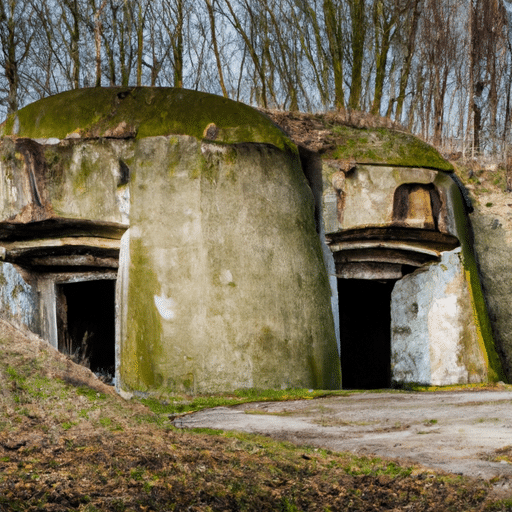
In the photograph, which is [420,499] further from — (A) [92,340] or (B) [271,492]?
(A) [92,340]

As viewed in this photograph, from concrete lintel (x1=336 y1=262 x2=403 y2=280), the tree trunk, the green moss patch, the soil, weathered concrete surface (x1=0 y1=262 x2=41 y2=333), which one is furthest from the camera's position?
the tree trunk

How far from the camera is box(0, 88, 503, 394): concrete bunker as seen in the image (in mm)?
6457

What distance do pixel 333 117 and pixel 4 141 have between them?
14.2ft

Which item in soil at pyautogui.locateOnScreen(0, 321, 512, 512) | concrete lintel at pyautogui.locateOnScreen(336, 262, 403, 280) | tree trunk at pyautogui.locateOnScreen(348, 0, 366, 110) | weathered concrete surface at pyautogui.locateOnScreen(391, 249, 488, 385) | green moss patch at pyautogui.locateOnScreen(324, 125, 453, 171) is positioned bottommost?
soil at pyautogui.locateOnScreen(0, 321, 512, 512)

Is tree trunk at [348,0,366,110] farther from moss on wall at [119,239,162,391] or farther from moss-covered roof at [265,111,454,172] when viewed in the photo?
moss on wall at [119,239,162,391]

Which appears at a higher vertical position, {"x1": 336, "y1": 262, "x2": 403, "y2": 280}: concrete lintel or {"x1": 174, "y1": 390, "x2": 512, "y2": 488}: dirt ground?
{"x1": 336, "y1": 262, "x2": 403, "y2": 280}: concrete lintel

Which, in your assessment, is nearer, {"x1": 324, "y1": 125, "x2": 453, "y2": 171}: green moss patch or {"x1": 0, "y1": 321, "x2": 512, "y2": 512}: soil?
{"x1": 0, "y1": 321, "x2": 512, "y2": 512}: soil

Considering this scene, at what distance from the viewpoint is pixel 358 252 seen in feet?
26.3

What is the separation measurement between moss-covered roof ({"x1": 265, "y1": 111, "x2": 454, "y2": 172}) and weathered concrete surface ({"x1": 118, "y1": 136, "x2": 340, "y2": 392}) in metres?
1.23

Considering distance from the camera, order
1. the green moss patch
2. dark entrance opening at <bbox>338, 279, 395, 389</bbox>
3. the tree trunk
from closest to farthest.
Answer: the green moss patch → dark entrance opening at <bbox>338, 279, 395, 389</bbox> → the tree trunk

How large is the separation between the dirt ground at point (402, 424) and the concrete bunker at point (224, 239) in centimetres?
92

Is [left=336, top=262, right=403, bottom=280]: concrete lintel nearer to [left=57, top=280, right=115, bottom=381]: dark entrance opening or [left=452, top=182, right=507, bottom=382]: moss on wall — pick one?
[left=452, top=182, right=507, bottom=382]: moss on wall

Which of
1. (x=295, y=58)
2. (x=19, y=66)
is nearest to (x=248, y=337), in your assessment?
(x=295, y=58)

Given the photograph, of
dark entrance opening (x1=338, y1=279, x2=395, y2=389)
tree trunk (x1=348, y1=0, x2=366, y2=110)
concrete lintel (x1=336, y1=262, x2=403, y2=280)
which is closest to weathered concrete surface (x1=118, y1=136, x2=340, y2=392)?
concrete lintel (x1=336, y1=262, x2=403, y2=280)
